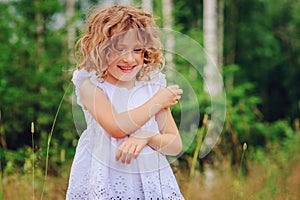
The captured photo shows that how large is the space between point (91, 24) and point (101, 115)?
1.02ft

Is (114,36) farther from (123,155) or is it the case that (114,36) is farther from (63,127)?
(63,127)

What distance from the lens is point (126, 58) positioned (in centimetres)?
176

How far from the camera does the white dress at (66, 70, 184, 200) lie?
1.81 m

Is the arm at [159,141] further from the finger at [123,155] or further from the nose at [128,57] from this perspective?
the nose at [128,57]

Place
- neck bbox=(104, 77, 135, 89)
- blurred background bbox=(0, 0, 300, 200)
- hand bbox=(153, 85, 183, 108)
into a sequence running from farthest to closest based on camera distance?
blurred background bbox=(0, 0, 300, 200), neck bbox=(104, 77, 135, 89), hand bbox=(153, 85, 183, 108)

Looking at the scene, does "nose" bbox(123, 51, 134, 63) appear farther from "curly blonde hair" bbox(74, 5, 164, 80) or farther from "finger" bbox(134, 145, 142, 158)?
"finger" bbox(134, 145, 142, 158)

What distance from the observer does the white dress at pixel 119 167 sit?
5.93 ft

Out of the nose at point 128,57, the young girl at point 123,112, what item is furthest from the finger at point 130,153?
the nose at point 128,57

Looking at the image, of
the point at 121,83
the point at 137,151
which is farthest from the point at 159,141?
the point at 121,83

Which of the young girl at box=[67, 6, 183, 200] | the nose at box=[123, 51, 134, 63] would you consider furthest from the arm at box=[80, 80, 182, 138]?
the nose at box=[123, 51, 134, 63]

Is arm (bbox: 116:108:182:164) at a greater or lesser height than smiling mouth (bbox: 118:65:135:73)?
lesser

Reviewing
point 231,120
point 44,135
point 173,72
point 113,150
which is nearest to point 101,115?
point 113,150

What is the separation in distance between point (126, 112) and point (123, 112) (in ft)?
0.04

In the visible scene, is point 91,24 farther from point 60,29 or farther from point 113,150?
point 60,29
